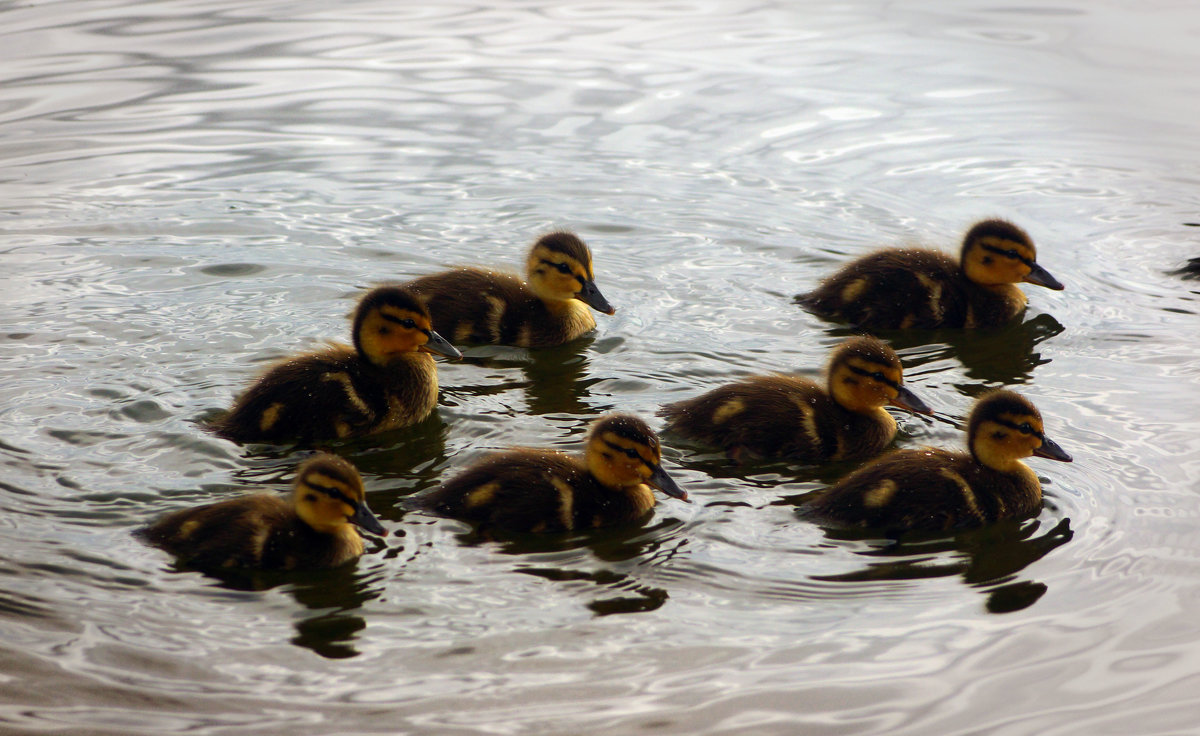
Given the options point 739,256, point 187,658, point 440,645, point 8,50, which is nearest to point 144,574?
point 187,658

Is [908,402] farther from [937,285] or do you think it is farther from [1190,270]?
[1190,270]

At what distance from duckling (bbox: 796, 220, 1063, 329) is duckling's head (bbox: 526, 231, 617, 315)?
922 millimetres

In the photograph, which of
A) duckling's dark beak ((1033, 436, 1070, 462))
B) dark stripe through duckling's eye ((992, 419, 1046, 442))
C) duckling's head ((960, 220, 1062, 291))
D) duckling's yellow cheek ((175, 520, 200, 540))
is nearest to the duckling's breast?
duckling's yellow cheek ((175, 520, 200, 540))

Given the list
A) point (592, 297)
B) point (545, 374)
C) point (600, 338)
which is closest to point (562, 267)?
point (592, 297)

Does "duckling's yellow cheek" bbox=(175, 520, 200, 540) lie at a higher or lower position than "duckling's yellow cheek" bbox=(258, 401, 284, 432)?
lower

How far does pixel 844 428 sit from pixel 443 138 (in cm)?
425

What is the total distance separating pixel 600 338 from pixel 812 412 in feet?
4.30

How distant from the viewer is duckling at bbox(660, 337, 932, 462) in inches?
171

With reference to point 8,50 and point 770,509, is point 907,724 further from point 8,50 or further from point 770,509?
point 8,50

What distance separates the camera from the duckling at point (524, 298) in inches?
212

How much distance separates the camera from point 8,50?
9.77 meters

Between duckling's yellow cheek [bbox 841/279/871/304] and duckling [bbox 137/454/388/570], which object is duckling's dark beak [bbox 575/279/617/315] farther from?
duckling [bbox 137/454/388/570]

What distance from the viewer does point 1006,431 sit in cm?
402

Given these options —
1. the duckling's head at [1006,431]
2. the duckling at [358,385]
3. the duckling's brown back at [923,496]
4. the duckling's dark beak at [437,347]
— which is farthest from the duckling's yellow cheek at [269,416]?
the duckling's head at [1006,431]
